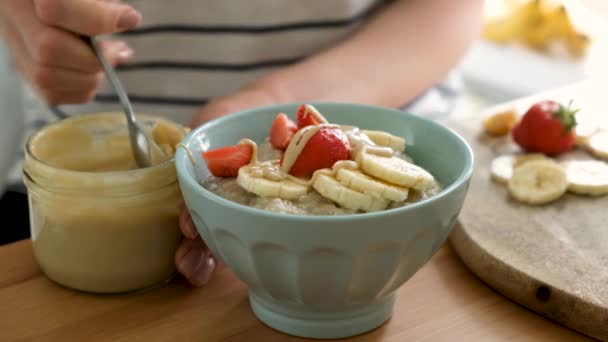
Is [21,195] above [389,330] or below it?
below

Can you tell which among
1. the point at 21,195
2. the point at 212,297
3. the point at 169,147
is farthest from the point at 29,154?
the point at 21,195

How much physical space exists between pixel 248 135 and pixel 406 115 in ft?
0.65

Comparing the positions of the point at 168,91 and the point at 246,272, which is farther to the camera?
the point at 168,91

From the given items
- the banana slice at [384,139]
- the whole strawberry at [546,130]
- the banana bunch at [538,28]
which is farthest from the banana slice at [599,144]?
the banana bunch at [538,28]

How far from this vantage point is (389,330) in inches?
31.2

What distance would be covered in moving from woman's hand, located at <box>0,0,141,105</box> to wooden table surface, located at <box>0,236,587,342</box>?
0.30 meters

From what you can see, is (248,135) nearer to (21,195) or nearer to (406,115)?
(406,115)

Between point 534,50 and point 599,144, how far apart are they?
161 cm

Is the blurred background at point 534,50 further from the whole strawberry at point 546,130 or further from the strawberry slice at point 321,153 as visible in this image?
the strawberry slice at point 321,153

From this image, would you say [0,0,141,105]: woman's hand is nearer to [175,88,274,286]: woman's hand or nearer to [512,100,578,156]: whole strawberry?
[175,88,274,286]: woman's hand

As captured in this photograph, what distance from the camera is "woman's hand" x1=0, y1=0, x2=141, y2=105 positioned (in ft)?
3.02

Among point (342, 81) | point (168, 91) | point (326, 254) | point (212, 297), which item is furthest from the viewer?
point (168, 91)

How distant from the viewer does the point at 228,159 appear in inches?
31.5

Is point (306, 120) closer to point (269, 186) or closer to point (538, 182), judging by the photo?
point (269, 186)
